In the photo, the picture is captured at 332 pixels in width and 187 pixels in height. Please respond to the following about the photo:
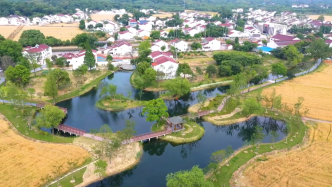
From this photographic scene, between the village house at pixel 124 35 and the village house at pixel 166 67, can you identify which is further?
the village house at pixel 124 35

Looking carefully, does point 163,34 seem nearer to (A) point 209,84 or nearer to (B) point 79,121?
(A) point 209,84

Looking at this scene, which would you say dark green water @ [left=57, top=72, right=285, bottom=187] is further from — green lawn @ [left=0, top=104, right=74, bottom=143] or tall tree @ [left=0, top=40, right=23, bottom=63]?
tall tree @ [left=0, top=40, right=23, bottom=63]

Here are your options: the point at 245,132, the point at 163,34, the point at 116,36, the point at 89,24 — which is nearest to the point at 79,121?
the point at 245,132

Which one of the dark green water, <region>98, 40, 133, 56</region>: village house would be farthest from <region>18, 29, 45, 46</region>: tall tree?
the dark green water

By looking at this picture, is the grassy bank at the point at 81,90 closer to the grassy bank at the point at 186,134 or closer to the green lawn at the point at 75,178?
the grassy bank at the point at 186,134

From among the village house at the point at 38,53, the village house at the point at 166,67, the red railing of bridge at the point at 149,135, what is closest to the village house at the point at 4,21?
the village house at the point at 38,53

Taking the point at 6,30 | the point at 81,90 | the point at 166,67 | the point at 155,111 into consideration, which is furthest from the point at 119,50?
the point at 6,30

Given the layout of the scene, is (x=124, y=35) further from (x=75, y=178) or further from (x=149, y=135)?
(x=75, y=178)
